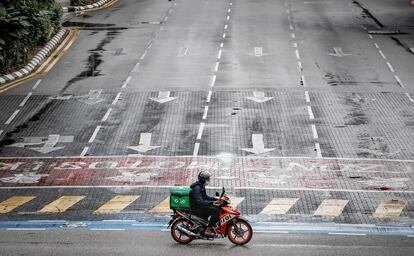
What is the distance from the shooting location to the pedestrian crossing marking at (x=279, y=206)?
24234 millimetres

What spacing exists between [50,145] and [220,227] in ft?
42.9

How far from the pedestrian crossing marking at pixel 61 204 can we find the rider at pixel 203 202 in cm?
581

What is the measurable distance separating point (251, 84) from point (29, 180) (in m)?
14.9

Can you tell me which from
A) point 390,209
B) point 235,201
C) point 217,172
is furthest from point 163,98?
point 390,209

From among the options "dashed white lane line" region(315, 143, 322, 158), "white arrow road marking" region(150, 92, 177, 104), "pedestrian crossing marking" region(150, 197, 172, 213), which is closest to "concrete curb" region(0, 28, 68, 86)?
"white arrow road marking" region(150, 92, 177, 104)

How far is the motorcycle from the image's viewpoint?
791 inches

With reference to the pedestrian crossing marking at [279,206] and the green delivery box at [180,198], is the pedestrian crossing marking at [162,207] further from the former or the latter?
the green delivery box at [180,198]

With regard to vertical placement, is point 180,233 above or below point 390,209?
above

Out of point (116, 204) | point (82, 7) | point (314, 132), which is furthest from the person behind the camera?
point (82, 7)

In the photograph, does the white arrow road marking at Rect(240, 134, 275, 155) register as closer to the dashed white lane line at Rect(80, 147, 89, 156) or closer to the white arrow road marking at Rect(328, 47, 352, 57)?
the dashed white lane line at Rect(80, 147, 89, 156)

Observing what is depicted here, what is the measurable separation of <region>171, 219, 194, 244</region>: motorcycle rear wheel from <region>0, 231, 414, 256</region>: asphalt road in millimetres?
145

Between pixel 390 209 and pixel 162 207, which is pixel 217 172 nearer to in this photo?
pixel 162 207

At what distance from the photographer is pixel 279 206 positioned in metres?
24.8

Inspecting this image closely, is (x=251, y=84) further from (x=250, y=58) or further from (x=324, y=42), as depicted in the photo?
(x=324, y=42)
